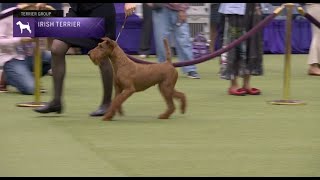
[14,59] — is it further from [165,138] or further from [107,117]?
[165,138]

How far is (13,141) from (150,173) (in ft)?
5.46

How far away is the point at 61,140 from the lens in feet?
21.6

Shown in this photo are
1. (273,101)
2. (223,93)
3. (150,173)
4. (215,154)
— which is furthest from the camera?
(223,93)

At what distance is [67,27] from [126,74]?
0.80 metres

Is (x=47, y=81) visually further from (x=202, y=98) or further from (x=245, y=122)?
(x=245, y=122)

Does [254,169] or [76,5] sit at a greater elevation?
[76,5]

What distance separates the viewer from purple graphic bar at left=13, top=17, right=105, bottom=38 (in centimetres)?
780

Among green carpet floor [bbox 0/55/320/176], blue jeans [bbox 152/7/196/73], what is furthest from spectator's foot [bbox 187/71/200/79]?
green carpet floor [bbox 0/55/320/176]

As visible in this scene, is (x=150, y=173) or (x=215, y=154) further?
(x=215, y=154)

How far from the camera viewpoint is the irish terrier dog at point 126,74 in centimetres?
763

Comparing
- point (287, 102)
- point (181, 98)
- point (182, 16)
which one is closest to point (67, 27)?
point (181, 98)

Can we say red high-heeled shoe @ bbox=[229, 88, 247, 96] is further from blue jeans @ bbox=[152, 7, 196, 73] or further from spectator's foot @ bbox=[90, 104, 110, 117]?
spectator's foot @ bbox=[90, 104, 110, 117]

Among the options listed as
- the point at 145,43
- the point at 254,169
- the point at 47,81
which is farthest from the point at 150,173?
the point at 145,43
